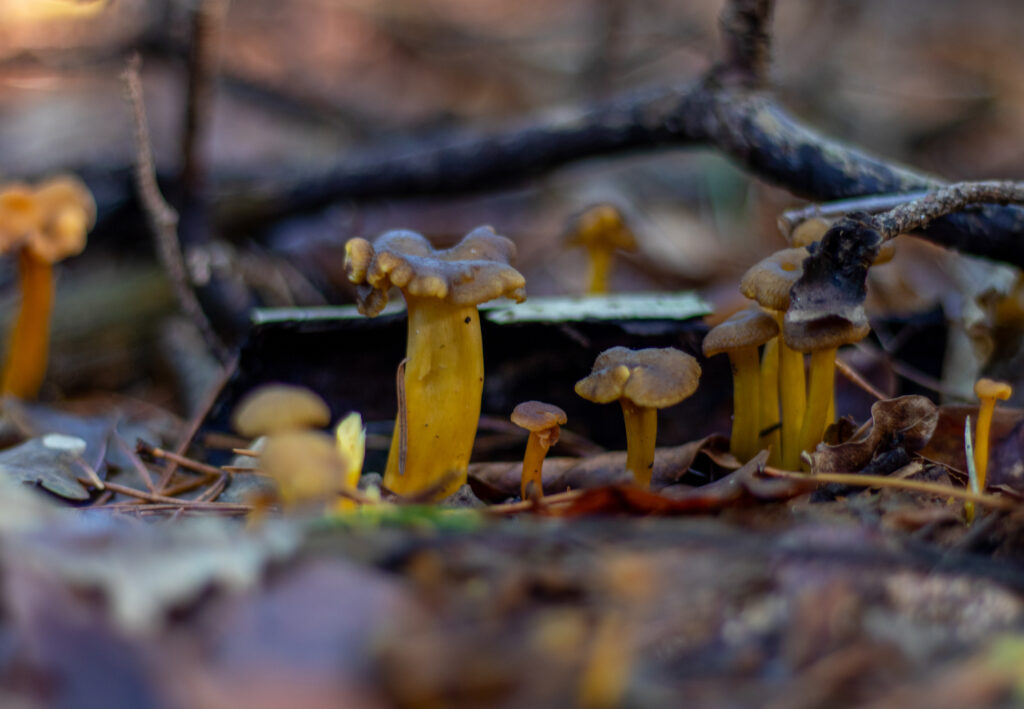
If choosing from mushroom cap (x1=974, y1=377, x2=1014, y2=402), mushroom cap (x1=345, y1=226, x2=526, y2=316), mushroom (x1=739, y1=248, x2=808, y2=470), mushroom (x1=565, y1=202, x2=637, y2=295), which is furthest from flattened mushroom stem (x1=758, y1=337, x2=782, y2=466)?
mushroom (x1=565, y1=202, x2=637, y2=295)

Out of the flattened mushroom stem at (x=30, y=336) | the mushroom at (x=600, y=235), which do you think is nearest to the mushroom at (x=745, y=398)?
the mushroom at (x=600, y=235)

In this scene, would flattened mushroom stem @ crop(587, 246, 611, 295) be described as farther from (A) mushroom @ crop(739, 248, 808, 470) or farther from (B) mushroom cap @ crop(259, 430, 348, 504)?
(B) mushroom cap @ crop(259, 430, 348, 504)

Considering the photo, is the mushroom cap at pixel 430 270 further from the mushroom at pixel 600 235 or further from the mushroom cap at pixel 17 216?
the mushroom cap at pixel 17 216

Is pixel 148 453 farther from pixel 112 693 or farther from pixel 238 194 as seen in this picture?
pixel 238 194

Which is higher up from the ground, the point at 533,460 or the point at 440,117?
the point at 440,117

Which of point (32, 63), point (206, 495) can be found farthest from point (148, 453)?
point (32, 63)

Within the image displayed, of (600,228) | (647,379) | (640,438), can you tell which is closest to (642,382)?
(647,379)

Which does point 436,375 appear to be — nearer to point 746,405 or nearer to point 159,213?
point 746,405
